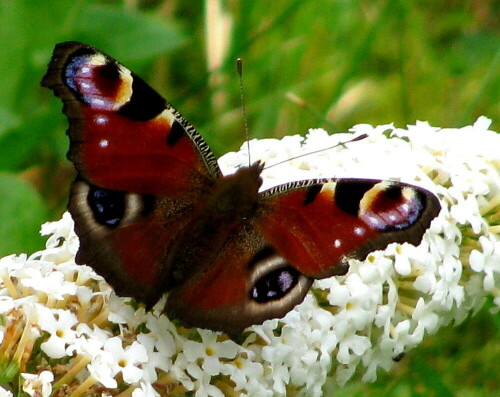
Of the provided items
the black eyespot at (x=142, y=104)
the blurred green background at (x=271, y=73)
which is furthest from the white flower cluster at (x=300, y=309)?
the blurred green background at (x=271, y=73)

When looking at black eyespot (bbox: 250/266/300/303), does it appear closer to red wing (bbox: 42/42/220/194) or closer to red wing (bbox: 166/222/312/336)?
red wing (bbox: 166/222/312/336)

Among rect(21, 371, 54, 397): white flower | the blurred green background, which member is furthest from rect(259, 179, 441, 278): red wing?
the blurred green background

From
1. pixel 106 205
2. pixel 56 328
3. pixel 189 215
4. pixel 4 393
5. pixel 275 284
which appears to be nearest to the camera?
pixel 4 393

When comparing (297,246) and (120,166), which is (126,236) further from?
(297,246)

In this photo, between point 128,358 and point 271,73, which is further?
point 271,73

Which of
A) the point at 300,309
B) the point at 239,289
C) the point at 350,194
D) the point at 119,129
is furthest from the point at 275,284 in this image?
the point at 119,129

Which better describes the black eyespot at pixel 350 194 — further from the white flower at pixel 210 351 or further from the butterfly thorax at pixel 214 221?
the white flower at pixel 210 351

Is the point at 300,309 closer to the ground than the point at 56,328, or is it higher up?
closer to the ground

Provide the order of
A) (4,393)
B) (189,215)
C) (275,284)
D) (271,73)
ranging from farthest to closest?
(271,73)
(189,215)
(275,284)
(4,393)
